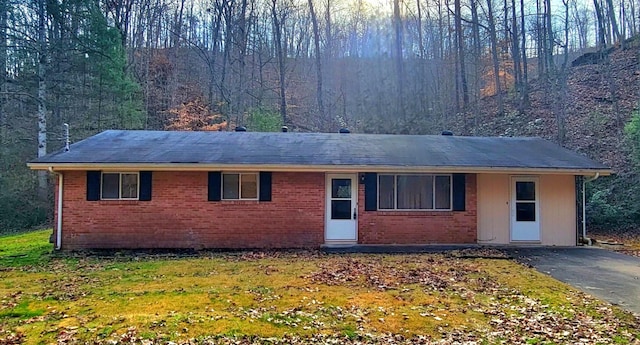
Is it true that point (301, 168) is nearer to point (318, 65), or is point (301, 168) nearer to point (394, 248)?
point (394, 248)

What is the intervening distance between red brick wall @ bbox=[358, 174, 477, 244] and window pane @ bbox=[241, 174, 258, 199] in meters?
2.75

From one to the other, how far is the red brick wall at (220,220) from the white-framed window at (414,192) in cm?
22

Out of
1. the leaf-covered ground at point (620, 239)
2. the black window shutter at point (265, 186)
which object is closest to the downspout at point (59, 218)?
the black window shutter at point (265, 186)

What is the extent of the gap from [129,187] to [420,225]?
7.60m

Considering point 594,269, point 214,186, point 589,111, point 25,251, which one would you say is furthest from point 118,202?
point 589,111

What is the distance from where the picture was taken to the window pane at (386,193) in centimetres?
1138

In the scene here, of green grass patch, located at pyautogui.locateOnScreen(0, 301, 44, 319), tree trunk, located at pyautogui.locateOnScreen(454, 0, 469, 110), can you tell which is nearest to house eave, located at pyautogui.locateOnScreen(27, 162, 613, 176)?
green grass patch, located at pyautogui.locateOnScreen(0, 301, 44, 319)

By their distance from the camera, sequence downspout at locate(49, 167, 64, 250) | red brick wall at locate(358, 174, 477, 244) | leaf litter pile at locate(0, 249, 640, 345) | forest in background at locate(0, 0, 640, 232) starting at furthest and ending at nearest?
1. forest in background at locate(0, 0, 640, 232)
2. red brick wall at locate(358, 174, 477, 244)
3. downspout at locate(49, 167, 64, 250)
4. leaf litter pile at locate(0, 249, 640, 345)

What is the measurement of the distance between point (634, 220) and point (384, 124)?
47.4 ft

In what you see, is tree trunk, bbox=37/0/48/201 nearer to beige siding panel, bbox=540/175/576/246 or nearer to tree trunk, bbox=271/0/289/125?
tree trunk, bbox=271/0/289/125

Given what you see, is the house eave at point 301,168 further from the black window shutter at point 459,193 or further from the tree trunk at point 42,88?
the tree trunk at point 42,88

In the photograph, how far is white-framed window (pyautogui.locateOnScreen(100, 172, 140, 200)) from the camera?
10.8 metres

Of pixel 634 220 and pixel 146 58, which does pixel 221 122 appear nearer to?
pixel 146 58

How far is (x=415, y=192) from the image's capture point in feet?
37.6
